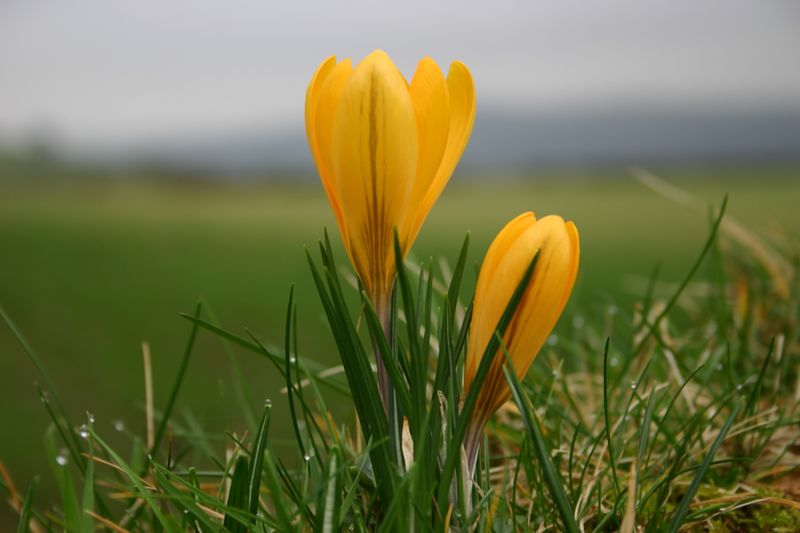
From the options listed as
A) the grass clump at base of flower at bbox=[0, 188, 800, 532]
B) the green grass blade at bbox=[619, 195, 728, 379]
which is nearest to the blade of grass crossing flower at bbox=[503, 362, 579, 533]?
the grass clump at base of flower at bbox=[0, 188, 800, 532]

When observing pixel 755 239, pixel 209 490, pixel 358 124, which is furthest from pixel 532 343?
pixel 755 239

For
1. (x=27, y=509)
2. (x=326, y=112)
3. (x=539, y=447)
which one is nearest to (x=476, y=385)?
(x=539, y=447)

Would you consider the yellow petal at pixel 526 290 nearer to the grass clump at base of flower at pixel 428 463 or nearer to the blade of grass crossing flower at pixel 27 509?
the grass clump at base of flower at pixel 428 463

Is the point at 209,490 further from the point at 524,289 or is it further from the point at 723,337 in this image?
the point at 723,337

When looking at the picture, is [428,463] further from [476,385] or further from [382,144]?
[382,144]

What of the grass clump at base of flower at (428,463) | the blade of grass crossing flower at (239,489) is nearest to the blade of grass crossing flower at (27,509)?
the grass clump at base of flower at (428,463)

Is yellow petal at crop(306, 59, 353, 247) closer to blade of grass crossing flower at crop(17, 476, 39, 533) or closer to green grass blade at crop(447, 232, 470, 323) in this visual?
green grass blade at crop(447, 232, 470, 323)

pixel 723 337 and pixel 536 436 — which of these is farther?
pixel 723 337
